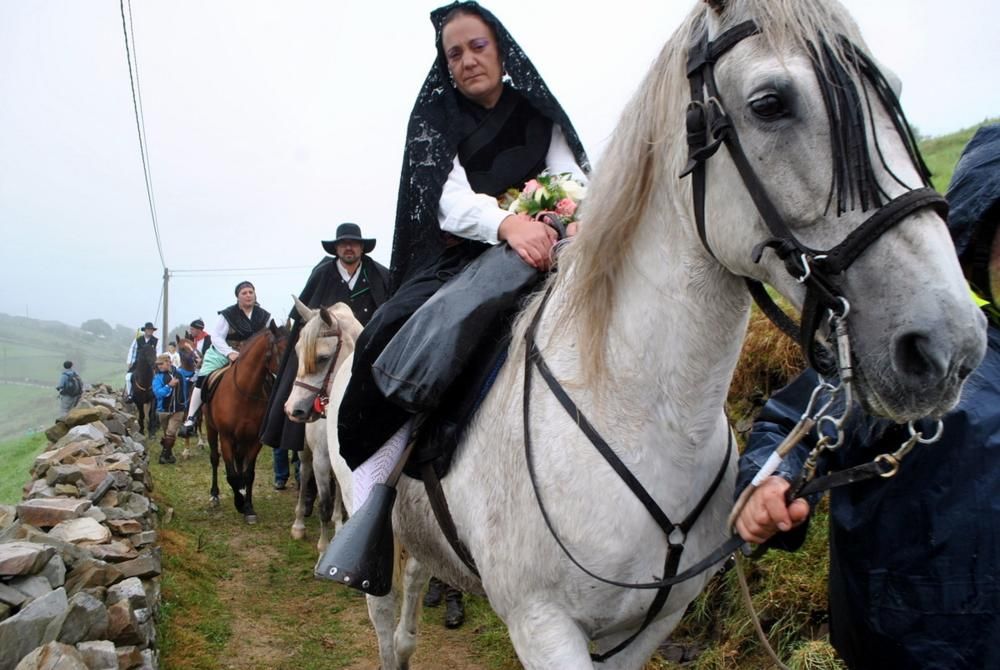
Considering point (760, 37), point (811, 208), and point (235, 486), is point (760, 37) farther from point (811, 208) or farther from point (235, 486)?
point (235, 486)

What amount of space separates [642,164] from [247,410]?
25.3 feet

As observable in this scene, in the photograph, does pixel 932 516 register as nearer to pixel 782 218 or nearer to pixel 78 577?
pixel 782 218

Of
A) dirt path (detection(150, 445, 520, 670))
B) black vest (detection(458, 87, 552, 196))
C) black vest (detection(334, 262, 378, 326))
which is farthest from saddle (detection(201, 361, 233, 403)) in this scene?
black vest (detection(458, 87, 552, 196))

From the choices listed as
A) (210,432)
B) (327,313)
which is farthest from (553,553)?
(210,432)

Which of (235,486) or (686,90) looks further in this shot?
(235,486)

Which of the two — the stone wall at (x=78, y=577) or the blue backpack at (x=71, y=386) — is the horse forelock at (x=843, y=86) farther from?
the blue backpack at (x=71, y=386)

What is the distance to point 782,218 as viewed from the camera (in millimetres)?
1324

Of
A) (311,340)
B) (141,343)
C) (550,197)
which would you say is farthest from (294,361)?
(141,343)

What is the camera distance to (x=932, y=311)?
3.72 ft

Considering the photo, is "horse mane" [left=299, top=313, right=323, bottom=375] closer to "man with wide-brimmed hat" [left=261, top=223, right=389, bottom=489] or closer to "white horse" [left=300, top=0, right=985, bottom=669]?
"man with wide-brimmed hat" [left=261, top=223, right=389, bottom=489]

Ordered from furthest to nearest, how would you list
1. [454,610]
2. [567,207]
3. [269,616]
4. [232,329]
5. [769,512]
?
1. [232,329]
2. [269,616]
3. [454,610]
4. [567,207]
5. [769,512]

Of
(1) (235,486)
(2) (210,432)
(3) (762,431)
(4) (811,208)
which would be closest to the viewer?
(4) (811,208)

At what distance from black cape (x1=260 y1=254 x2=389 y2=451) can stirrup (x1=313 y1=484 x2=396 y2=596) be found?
4683mm

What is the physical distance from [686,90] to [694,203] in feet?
0.82
